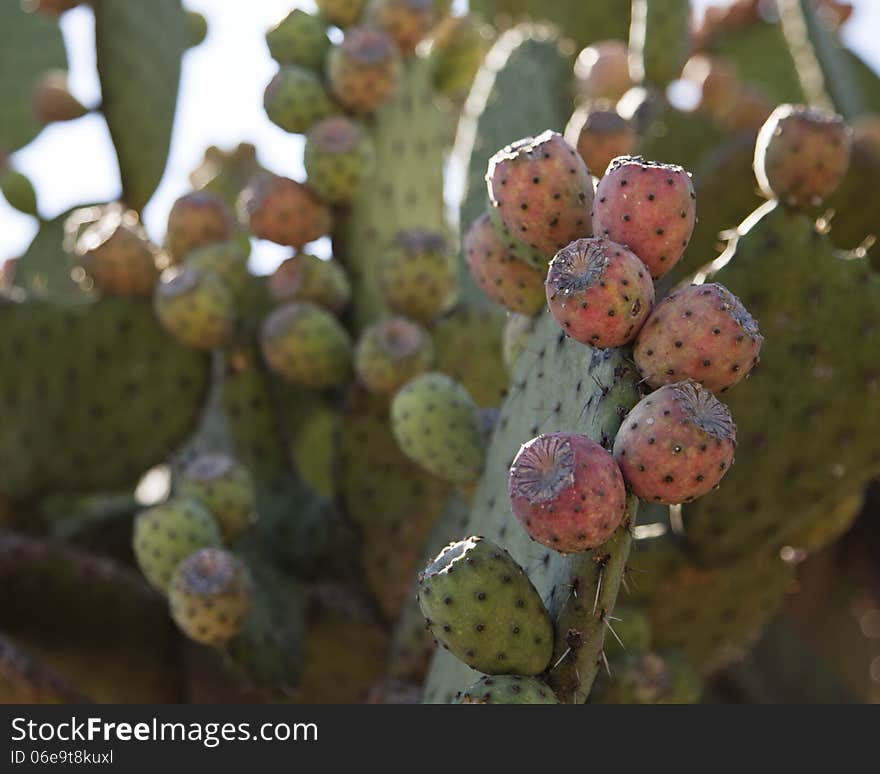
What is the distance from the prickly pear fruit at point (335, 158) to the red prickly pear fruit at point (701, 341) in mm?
1175

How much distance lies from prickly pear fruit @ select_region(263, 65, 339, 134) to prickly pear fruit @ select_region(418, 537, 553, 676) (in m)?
1.36

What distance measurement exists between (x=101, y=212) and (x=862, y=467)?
5.84 feet

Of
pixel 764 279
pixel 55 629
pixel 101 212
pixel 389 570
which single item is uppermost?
pixel 764 279

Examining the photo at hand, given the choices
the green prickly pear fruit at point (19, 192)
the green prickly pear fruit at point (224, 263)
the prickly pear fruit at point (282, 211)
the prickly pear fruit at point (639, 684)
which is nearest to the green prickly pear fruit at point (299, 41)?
the prickly pear fruit at point (282, 211)

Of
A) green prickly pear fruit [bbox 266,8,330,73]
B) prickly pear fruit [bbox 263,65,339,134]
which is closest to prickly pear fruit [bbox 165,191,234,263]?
prickly pear fruit [bbox 263,65,339,134]

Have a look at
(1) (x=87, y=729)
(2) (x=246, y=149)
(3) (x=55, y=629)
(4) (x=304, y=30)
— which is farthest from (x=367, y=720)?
(2) (x=246, y=149)

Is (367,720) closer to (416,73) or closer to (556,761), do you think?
(556,761)

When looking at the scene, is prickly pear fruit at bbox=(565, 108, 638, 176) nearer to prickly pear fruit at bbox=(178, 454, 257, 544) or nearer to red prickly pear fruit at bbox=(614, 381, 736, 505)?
prickly pear fruit at bbox=(178, 454, 257, 544)

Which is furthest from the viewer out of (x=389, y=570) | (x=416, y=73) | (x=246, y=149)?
(x=246, y=149)

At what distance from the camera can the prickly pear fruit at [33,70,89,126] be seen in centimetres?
297

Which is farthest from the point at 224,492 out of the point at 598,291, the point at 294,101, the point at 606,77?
the point at 606,77

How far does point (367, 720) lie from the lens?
56.6 inches

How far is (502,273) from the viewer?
1.78 meters

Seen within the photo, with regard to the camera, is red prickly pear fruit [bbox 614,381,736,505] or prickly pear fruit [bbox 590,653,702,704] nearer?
red prickly pear fruit [bbox 614,381,736,505]
